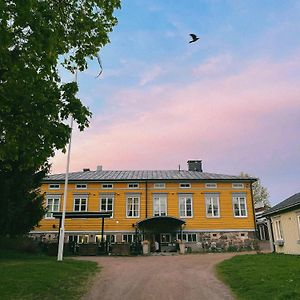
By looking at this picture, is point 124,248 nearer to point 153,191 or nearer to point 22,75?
point 153,191

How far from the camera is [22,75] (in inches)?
301

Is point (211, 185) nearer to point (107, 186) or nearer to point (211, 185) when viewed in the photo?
point (211, 185)

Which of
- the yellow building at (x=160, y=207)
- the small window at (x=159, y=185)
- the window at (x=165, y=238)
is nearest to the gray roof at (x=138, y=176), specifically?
the yellow building at (x=160, y=207)

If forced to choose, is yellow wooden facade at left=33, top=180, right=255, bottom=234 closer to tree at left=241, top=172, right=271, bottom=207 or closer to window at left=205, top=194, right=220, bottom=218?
window at left=205, top=194, right=220, bottom=218

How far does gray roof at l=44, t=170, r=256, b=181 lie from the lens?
34.0 metres

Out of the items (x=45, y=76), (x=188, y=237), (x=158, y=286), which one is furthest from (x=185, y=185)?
(x=45, y=76)

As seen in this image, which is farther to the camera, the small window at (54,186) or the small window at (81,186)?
the small window at (54,186)

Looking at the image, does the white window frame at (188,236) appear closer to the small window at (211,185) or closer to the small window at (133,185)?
the small window at (211,185)

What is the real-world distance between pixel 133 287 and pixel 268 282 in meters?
4.21

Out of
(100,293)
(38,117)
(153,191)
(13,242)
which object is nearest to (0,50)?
(38,117)

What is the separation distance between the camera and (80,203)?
3378 cm

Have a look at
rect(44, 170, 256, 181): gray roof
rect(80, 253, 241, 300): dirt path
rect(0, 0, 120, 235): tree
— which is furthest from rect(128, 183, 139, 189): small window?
rect(0, 0, 120, 235): tree

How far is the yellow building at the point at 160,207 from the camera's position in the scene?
106 feet

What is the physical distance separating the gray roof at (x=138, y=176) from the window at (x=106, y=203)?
180cm
